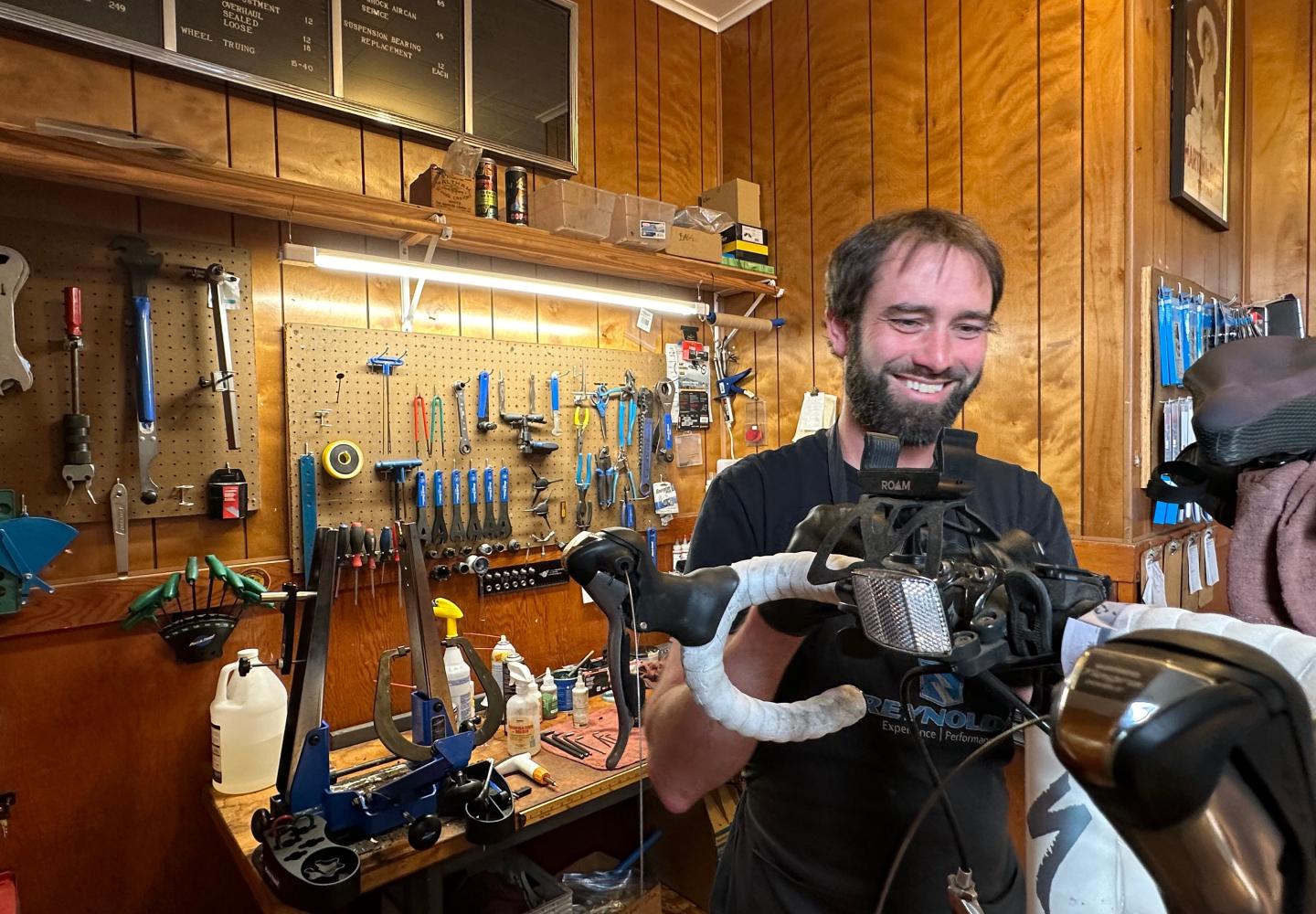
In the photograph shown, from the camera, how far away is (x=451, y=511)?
2117 mm

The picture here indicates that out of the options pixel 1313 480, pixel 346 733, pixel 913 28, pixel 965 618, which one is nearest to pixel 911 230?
pixel 1313 480

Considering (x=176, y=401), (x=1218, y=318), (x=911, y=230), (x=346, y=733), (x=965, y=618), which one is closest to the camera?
(x=965, y=618)

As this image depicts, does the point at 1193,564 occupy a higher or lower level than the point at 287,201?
lower

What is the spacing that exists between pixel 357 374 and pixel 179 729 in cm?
97

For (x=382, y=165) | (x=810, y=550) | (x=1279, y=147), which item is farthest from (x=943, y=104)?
(x=810, y=550)

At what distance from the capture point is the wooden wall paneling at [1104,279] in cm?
198

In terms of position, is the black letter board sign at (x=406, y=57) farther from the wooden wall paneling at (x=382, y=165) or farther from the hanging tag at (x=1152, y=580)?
the hanging tag at (x=1152, y=580)

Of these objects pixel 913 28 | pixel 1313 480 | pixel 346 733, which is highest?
pixel 913 28

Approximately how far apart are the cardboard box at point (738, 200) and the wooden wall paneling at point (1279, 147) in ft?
5.90

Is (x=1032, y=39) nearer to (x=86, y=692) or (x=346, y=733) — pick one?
(x=346, y=733)

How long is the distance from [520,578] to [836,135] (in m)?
1.93

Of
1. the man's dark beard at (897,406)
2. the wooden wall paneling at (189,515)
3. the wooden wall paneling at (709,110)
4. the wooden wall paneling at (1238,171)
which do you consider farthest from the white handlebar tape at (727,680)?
the wooden wall paneling at (1238,171)

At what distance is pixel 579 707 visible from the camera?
2.13 m

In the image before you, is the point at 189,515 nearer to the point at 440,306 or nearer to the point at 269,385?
the point at 269,385
